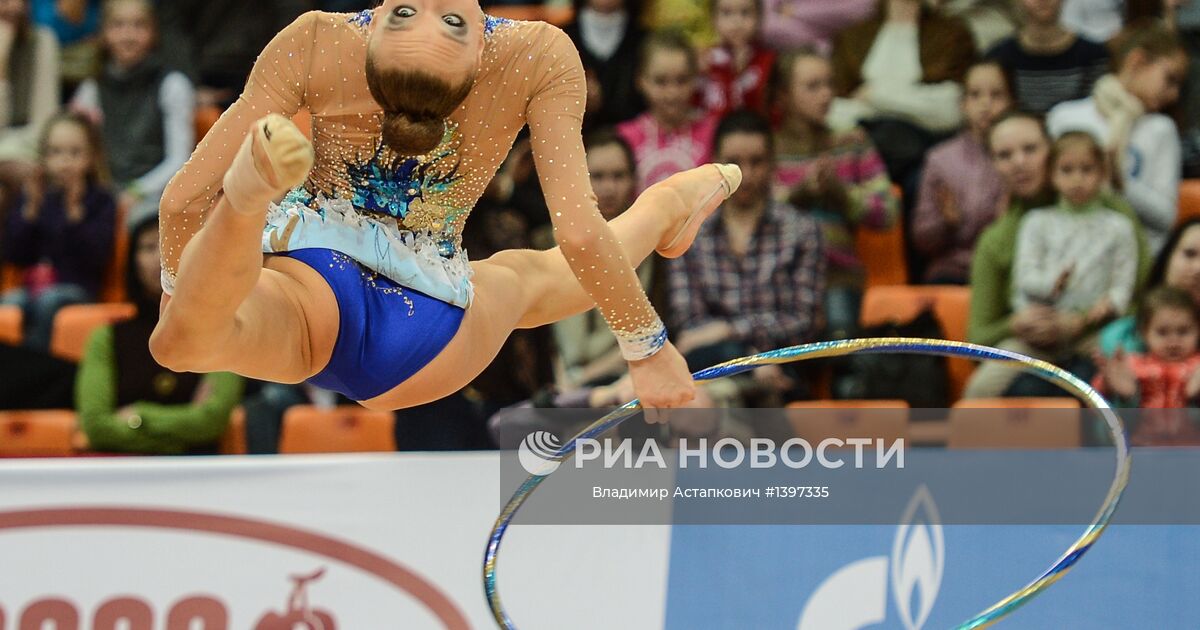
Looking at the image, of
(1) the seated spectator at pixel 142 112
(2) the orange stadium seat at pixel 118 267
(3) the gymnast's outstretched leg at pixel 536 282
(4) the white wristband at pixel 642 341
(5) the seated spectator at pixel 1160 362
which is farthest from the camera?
(1) the seated spectator at pixel 142 112

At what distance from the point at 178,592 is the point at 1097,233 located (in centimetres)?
315

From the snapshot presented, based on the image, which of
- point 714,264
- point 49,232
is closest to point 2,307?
point 49,232

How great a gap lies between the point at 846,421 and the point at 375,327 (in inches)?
79.9

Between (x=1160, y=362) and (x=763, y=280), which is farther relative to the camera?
(x=763, y=280)

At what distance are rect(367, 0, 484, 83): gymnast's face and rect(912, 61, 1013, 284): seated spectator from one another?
3.06 m

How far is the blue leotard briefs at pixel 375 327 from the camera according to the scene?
3.28 meters

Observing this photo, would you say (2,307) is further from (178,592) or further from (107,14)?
(178,592)

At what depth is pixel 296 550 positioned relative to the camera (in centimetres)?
452

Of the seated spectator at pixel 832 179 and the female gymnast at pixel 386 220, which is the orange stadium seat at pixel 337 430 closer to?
the seated spectator at pixel 832 179

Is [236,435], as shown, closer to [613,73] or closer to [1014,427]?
[613,73]

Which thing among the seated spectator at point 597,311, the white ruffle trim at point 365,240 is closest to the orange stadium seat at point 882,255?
the seated spectator at point 597,311

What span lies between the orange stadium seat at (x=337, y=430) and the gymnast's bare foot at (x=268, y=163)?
267cm

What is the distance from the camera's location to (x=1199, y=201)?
5.66 meters

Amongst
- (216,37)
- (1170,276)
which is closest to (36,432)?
(216,37)
